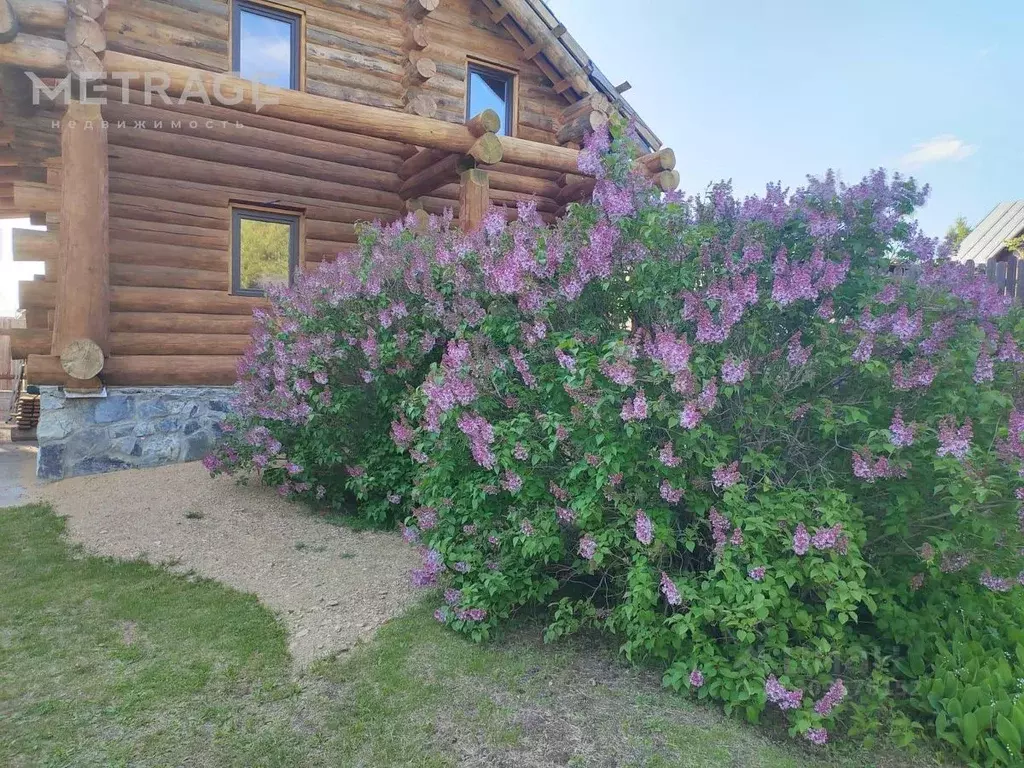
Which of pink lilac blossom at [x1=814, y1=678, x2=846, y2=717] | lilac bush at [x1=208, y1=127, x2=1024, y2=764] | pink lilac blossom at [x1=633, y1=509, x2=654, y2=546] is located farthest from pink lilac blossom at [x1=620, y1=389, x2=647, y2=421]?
pink lilac blossom at [x1=814, y1=678, x2=846, y2=717]

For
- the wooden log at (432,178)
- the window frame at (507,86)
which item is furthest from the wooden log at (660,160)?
the window frame at (507,86)

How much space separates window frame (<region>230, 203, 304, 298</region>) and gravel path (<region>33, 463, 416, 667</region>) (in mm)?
2567

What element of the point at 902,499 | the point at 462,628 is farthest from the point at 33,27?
the point at 902,499

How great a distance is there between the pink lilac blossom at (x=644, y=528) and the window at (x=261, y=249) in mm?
6573

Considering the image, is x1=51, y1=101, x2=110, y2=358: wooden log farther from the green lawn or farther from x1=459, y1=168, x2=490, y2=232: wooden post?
x1=459, y1=168, x2=490, y2=232: wooden post

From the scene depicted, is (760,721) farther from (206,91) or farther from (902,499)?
(206,91)

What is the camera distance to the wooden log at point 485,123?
7291 millimetres

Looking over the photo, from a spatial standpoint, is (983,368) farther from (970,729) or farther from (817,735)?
(817,735)

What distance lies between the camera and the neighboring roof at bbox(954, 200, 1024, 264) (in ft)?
53.3

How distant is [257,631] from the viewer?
11.9ft

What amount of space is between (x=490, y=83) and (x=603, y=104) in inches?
75.1

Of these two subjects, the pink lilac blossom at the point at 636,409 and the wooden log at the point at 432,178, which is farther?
the wooden log at the point at 432,178

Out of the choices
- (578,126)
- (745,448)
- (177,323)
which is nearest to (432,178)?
(578,126)

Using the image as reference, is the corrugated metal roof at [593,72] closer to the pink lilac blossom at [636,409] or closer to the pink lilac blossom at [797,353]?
the pink lilac blossom at [797,353]
